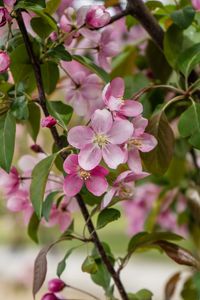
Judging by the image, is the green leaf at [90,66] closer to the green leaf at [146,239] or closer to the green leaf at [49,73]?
the green leaf at [49,73]

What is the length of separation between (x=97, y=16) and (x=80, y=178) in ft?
0.76

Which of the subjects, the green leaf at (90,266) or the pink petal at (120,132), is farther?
the green leaf at (90,266)

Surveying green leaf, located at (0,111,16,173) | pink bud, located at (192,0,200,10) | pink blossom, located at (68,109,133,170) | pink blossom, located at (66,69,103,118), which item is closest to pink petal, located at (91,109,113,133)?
pink blossom, located at (68,109,133,170)

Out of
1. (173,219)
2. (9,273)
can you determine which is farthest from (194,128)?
(9,273)

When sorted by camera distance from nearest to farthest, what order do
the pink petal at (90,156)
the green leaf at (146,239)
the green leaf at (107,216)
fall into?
the pink petal at (90,156) → the green leaf at (107,216) → the green leaf at (146,239)

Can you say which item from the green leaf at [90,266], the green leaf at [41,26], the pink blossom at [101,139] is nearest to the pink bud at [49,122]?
the pink blossom at [101,139]

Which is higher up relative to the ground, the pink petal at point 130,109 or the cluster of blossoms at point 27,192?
the pink petal at point 130,109

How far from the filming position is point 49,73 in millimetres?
869

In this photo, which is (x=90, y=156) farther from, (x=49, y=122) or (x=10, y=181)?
(x=10, y=181)

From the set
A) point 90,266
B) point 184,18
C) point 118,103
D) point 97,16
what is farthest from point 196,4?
point 90,266

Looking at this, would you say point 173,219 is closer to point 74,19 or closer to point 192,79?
point 192,79

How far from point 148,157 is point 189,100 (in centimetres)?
12

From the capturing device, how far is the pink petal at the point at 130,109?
74 centimetres

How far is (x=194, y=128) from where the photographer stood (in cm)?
83
